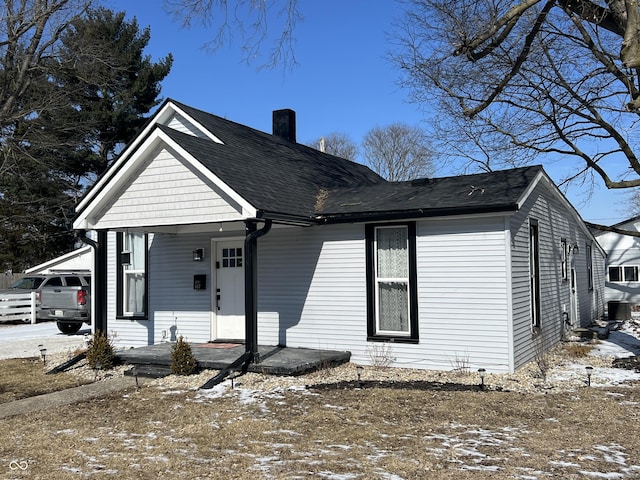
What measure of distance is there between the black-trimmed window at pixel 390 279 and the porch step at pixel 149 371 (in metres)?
3.75

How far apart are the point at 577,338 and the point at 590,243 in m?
6.33

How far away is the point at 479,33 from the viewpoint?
954 centimetres

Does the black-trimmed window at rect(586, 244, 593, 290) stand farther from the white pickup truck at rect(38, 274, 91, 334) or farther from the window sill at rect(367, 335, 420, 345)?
the white pickup truck at rect(38, 274, 91, 334)

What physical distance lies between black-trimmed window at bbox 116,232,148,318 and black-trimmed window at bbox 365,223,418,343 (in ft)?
18.7

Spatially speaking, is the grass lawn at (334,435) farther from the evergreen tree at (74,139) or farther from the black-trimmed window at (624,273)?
Answer: the evergreen tree at (74,139)

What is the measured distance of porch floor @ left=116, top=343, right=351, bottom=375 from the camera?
9500 millimetres

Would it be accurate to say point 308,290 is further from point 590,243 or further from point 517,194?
point 590,243

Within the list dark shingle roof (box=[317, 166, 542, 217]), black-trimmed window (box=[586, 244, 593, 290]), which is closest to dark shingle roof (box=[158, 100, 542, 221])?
dark shingle roof (box=[317, 166, 542, 217])

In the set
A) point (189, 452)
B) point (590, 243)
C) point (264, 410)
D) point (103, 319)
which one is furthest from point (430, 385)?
point (590, 243)


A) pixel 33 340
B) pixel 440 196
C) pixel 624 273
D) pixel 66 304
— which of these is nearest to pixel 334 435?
pixel 440 196

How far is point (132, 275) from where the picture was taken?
13469 millimetres

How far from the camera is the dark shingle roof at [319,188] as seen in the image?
9797 mm

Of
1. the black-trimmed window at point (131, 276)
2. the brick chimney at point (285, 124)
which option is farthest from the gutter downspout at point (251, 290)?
the brick chimney at point (285, 124)

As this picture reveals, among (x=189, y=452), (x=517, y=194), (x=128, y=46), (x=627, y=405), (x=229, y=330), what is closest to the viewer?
(x=189, y=452)
